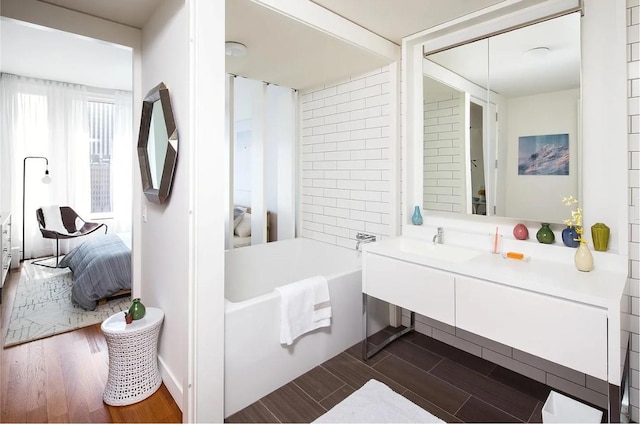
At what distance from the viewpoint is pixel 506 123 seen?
84.4 inches

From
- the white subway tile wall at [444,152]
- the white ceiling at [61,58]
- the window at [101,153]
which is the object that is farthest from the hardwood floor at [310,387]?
the window at [101,153]

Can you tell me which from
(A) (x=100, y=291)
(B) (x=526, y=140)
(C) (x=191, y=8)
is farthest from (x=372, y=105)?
(A) (x=100, y=291)

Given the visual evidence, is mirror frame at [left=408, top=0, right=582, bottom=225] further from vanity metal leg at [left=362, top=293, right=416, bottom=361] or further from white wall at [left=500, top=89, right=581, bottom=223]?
vanity metal leg at [left=362, top=293, right=416, bottom=361]

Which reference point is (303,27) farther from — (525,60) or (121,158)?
(121,158)

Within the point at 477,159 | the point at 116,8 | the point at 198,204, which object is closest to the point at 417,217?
the point at 477,159

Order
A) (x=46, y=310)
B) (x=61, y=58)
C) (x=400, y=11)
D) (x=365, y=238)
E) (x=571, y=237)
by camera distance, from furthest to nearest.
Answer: (x=61, y=58), (x=46, y=310), (x=365, y=238), (x=400, y=11), (x=571, y=237)

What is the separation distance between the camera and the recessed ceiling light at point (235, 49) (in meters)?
2.35

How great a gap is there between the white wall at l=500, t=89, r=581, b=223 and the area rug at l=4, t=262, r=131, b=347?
3.48 m

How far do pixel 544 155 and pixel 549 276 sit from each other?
774 millimetres

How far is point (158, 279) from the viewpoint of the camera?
217 cm

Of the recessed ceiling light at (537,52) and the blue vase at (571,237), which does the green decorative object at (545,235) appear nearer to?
the blue vase at (571,237)

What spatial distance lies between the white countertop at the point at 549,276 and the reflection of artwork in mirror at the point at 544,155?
0.49m

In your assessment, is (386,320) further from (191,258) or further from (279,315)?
(191,258)

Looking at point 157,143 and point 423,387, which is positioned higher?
point 157,143
